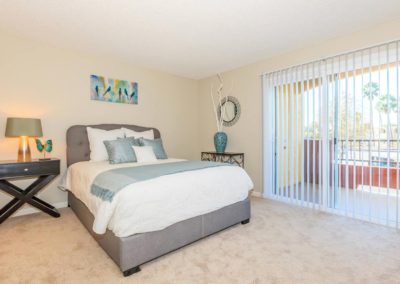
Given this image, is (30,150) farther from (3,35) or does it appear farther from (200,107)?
(200,107)

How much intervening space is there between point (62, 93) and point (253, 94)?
3033 mm

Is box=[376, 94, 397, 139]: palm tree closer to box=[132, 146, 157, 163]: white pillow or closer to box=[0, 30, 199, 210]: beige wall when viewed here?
box=[132, 146, 157, 163]: white pillow

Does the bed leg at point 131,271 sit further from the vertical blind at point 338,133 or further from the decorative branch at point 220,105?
the decorative branch at point 220,105

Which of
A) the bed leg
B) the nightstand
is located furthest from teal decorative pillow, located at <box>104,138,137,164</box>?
the nightstand

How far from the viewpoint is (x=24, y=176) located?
8.45 ft

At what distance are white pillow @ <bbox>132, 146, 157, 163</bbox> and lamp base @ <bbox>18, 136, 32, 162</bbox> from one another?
1.29 metres

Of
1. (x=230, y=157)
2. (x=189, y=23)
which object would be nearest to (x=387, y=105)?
(x=230, y=157)

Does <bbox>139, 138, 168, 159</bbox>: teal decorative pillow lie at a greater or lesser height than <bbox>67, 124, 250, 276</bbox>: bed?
greater

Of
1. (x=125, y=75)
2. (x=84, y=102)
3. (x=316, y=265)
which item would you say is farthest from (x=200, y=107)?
(x=316, y=265)

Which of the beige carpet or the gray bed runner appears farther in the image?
the gray bed runner

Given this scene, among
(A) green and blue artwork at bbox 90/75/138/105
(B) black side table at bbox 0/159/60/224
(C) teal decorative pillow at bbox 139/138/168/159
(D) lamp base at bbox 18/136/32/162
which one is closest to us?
(B) black side table at bbox 0/159/60/224

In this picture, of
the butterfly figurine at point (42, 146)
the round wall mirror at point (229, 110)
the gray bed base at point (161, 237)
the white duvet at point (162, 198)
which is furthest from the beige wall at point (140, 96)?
the gray bed base at point (161, 237)

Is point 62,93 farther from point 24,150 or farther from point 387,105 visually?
point 387,105

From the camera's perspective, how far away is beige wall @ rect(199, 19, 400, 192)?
292 centimetres
